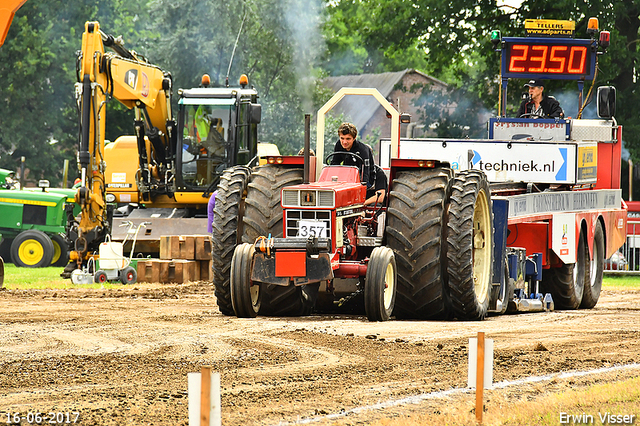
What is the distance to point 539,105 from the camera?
53.0 feet

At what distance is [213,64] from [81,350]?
3415 centimetres

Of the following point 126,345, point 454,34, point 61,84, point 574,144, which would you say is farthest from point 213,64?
point 126,345

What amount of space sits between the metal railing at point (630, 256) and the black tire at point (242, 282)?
606 inches

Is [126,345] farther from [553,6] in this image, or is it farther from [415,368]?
[553,6]

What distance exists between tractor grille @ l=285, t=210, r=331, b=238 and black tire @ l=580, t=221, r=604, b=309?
6.36m

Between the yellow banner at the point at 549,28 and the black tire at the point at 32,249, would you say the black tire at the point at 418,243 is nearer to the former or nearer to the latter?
the yellow banner at the point at 549,28

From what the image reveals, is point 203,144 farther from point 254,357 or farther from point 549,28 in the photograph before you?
point 254,357

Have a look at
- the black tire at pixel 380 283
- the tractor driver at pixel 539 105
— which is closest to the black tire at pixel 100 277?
the tractor driver at pixel 539 105

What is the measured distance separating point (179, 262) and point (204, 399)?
13.8 meters

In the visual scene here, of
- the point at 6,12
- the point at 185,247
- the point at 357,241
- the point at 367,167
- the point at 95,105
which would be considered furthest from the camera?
the point at 185,247

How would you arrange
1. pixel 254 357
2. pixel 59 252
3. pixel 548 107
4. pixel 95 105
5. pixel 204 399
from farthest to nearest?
pixel 59 252
pixel 95 105
pixel 548 107
pixel 254 357
pixel 204 399

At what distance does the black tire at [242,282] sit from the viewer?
10359 millimetres

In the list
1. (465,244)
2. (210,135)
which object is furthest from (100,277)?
(465,244)
